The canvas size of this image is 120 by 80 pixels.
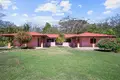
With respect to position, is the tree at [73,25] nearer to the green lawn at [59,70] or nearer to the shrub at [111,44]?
the shrub at [111,44]

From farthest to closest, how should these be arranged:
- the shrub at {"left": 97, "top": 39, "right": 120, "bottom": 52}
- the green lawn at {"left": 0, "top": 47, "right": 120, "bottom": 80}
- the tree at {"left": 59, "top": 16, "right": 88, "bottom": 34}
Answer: the tree at {"left": 59, "top": 16, "right": 88, "bottom": 34}, the shrub at {"left": 97, "top": 39, "right": 120, "bottom": 52}, the green lawn at {"left": 0, "top": 47, "right": 120, "bottom": 80}

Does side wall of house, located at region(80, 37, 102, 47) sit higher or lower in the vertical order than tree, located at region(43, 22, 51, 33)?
lower

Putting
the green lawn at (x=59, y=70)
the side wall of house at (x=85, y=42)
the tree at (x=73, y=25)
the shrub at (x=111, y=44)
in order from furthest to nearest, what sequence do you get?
1. the tree at (x=73, y=25)
2. the side wall of house at (x=85, y=42)
3. the shrub at (x=111, y=44)
4. the green lawn at (x=59, y=70)

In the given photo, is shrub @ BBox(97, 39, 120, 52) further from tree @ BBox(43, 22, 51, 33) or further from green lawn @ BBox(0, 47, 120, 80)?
tree @ BBox(43, 22, 51, 33)

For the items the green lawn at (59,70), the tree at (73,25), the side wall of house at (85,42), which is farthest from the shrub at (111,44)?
the tree at (73,25)

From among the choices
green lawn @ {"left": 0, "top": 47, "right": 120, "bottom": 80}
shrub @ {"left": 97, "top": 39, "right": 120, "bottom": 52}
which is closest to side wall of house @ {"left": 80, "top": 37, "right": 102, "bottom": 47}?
shrub @ {"left": 97, "top": 39, "right": 120, "bottom": 52}

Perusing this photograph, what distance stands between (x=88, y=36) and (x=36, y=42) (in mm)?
11288

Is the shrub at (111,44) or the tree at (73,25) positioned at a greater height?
the tree at (73,25)

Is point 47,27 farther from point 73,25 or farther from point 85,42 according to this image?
point 85,42

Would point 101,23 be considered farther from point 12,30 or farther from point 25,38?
point 25,38

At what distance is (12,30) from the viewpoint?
151 feet

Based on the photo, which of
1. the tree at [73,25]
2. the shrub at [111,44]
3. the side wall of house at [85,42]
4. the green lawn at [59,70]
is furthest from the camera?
the tree at [73,25]

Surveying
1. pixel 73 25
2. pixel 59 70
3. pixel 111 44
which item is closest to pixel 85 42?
pixel 111 44

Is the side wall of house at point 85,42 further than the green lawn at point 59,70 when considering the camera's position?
Yes
